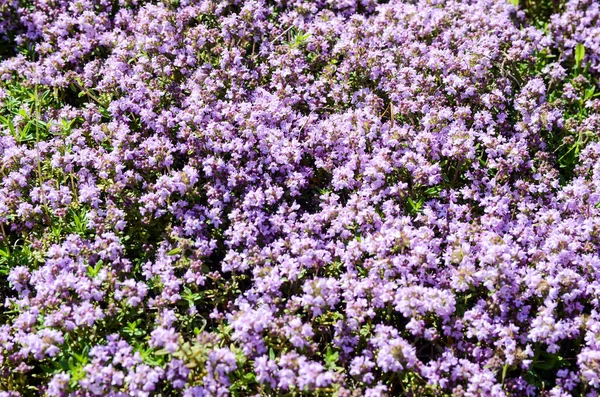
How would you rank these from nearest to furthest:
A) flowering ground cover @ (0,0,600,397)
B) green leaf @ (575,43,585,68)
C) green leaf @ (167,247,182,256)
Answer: flowering ground cover @ (0,0,600,397) → green leaf @ (167,247,182,256) → green leaf @ (575,43,585,68)

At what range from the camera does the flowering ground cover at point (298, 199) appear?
439 cm

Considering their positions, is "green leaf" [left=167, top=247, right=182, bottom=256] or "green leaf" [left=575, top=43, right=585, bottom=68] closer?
"green leaf" [left=167, top=247, right=182, bottom=256]

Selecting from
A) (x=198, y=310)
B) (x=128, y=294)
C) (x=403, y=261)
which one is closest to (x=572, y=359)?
(x=403, y=261)

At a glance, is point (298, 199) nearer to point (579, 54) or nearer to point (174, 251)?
point (174, 251)

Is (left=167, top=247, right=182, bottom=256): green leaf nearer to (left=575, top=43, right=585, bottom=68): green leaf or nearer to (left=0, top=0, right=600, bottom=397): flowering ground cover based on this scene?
(left=0, top=0, right=600, bottom=397): flowering ground cover

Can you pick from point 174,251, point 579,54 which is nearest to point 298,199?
point 174,251

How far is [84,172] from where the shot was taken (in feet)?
17.8

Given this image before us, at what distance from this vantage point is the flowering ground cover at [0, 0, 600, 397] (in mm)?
4387

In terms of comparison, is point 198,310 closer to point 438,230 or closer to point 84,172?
point 84,172

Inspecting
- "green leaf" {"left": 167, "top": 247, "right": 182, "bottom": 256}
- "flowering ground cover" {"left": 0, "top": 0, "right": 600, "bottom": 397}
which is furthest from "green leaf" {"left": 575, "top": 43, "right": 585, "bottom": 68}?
"green leaf" {"left": 167, "top": 247, "right": 182, "bottom": 256}

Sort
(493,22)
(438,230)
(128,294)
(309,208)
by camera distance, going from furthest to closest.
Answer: (493,22) → (309,208) → (438,230) → (128,294)

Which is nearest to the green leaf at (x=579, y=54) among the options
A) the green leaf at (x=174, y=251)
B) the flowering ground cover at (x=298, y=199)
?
the flowering ground cover at (x=298, y=199)

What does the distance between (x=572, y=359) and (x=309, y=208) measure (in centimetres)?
242

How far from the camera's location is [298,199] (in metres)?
5.61
